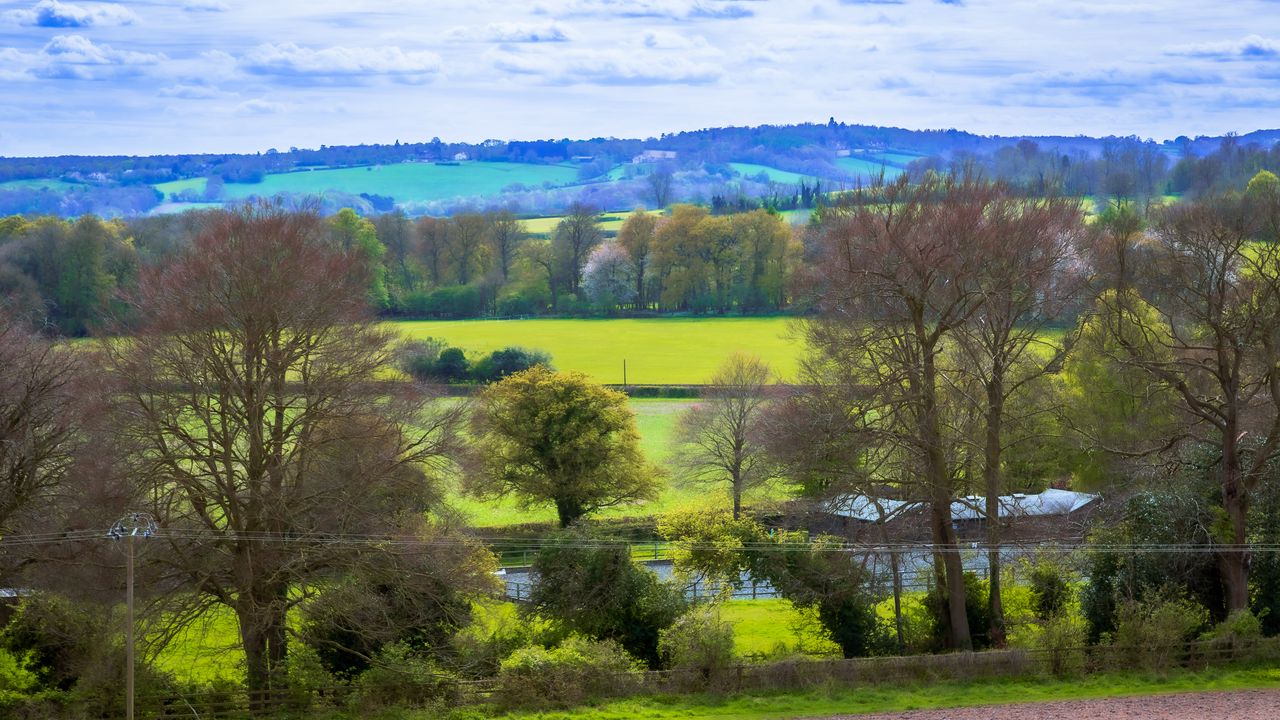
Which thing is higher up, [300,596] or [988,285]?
[988,285]

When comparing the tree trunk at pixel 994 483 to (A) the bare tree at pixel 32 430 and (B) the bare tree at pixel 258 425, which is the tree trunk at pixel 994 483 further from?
(A) the bare tree at pixel 32 430

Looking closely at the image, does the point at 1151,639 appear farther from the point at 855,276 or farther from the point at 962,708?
the point at 855,276

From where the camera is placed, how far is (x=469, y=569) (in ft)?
78.1

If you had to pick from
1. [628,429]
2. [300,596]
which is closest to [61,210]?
[628,429]

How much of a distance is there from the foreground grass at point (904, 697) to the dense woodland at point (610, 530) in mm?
605

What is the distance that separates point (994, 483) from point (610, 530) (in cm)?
915

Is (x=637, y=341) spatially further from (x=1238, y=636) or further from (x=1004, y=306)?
(x=1238, y=636)

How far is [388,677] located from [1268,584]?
1817 centimetres

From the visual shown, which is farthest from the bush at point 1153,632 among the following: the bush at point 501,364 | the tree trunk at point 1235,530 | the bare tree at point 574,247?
the bare tree at point 574,247

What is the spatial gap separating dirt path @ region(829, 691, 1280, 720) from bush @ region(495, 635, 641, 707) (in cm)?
420

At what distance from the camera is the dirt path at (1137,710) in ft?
66.6

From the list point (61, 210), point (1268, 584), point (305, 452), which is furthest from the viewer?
point (61, 210)

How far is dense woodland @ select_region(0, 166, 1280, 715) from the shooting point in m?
22.3

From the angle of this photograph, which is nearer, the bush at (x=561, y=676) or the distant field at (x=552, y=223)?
the bush at (x=561, y=676)
